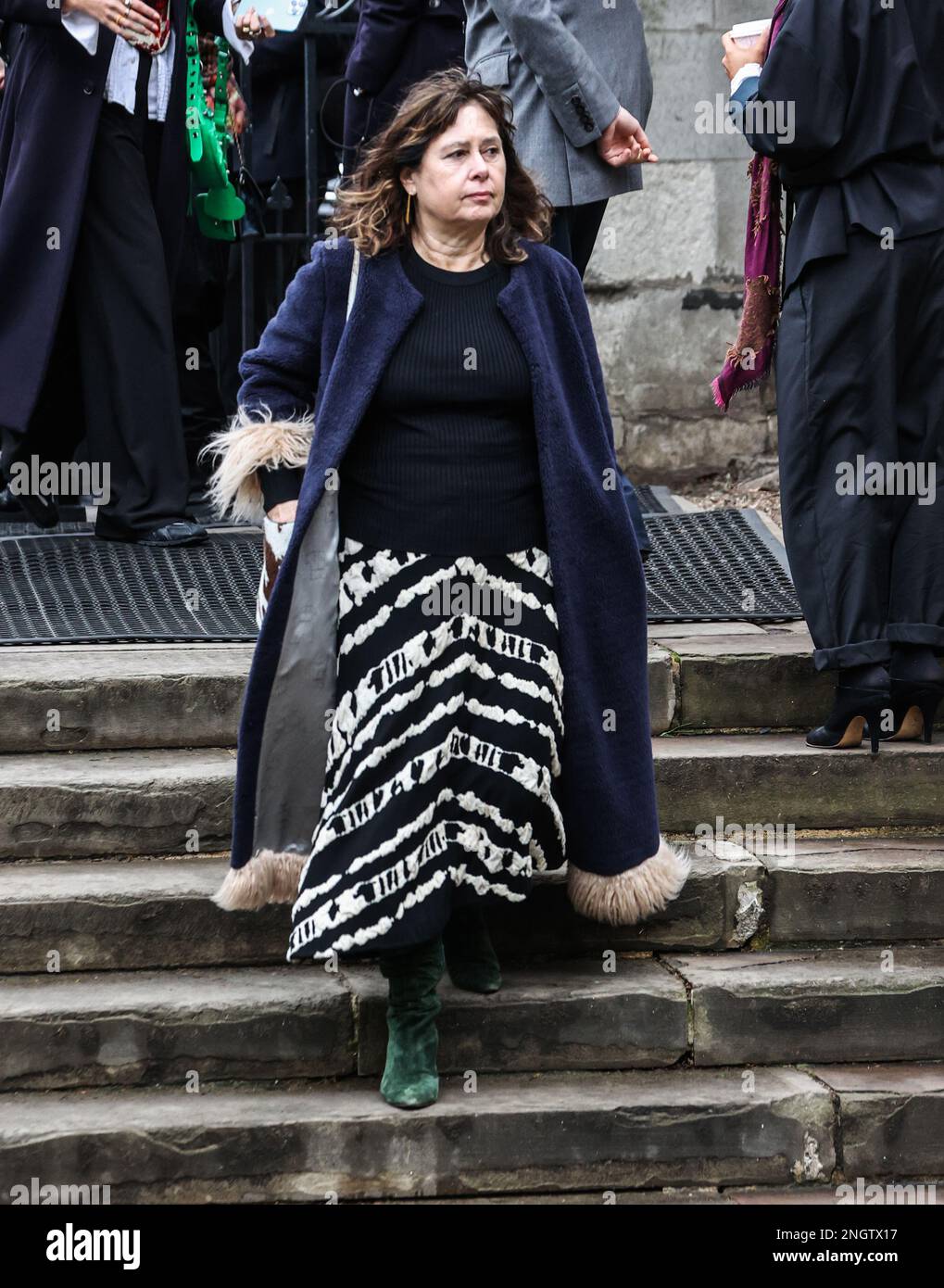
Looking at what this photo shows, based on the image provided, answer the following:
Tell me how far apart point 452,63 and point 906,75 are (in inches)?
66.9

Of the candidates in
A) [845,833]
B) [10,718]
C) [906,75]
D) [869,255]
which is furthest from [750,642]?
[10,718]

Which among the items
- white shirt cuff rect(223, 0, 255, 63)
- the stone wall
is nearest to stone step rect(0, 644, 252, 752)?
white shirt cuff rect(223, 0, 255, 63)

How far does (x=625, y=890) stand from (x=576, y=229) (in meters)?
2.07

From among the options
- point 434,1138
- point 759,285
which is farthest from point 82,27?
point 434,1138

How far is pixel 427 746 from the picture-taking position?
11.6 ft

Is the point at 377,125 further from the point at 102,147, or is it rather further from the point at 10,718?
the point at 10,718

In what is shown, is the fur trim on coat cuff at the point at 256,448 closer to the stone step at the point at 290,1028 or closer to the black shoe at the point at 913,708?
the stone step at the point at 290,1028

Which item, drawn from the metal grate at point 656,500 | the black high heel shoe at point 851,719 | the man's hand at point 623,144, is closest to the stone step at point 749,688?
the black high heel shoe at point 851,719

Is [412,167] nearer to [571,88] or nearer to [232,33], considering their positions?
[571,88]

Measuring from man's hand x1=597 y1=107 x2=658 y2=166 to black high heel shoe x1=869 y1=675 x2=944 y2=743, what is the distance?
151 centimetres

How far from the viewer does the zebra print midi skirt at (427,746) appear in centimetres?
350

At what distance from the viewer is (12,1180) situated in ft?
11.6

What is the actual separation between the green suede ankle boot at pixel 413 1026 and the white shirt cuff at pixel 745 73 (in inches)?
83.7

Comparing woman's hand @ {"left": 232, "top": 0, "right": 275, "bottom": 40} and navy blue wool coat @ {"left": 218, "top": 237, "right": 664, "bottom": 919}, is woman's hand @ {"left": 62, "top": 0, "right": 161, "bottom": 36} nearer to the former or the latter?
woman's hand @ {"left": 232, "top": 0, "right": 275, "bottom": 40}
